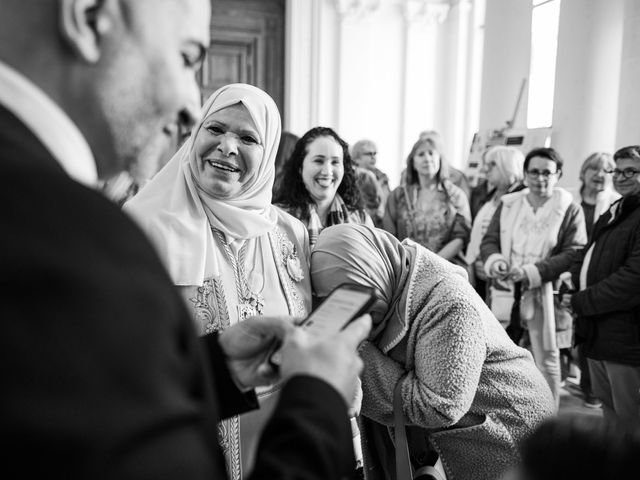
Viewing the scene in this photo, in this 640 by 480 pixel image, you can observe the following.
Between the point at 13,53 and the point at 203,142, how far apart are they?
4.65 ft

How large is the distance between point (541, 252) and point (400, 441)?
272 cm

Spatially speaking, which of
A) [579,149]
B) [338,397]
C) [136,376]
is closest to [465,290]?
[338,397]

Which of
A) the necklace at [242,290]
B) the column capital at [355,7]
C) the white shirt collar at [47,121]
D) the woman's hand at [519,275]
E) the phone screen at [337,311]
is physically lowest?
the woman's hand at [519,275]

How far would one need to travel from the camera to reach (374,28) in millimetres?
9234

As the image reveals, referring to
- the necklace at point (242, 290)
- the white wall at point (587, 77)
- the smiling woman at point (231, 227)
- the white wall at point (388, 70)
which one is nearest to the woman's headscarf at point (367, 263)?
the smiling woman at point (231, 227)

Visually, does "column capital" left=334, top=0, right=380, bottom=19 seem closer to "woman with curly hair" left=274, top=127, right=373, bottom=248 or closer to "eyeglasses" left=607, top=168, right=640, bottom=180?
"woman with curly hair" left=274, top=127, right=373, bottom=248

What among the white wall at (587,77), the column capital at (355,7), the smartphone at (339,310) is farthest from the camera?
the column capital at (355,7)

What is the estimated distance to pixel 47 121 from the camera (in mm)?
724

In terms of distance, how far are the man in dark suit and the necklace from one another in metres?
1.08

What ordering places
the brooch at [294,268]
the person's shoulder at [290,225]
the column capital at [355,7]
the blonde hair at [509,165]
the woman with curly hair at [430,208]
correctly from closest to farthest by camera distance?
1. the brooch at [294,268]
2. the person's shoulder at [290,225]
3. the woman with curly hair at [430,208]
4. the blonde hair at [509,165]
5. the column capital at [355,7]

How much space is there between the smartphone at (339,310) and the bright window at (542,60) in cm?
700

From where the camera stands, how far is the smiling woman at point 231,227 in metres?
1.92

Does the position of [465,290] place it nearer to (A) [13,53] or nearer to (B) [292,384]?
(B) [292,384]

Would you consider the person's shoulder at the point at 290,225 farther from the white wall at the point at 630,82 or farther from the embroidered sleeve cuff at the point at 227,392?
the white wall at the point at 630,82
